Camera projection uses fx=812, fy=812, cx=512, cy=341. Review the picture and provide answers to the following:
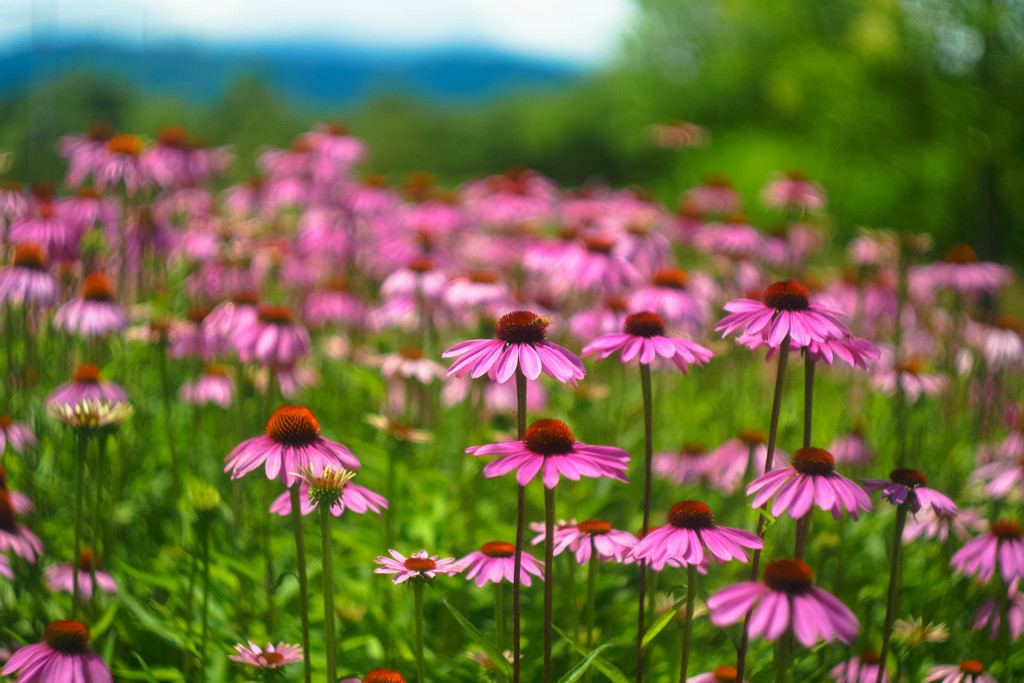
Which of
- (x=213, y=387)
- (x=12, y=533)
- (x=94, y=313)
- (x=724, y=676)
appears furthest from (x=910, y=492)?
(x=94, y=313)

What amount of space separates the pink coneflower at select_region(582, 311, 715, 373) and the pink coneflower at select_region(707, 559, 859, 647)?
606 mm

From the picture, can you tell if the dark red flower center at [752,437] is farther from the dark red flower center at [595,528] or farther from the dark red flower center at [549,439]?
the dark red flower center at [549,439]

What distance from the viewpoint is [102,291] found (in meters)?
3.27

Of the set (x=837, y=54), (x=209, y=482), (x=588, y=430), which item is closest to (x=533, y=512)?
(x=588, y=430)

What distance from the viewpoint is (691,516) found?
1.65 m

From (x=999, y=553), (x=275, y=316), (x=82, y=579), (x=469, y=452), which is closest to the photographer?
(x=469, y=452)

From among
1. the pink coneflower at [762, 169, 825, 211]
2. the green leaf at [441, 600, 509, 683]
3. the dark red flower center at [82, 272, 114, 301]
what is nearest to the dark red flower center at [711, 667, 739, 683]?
the green leaf at [441, 600, 509, 683]

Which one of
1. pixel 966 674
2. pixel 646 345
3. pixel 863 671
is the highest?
pixel 646 345

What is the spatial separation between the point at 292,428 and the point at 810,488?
3.63 feet

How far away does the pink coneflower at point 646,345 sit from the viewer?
1.87 meters

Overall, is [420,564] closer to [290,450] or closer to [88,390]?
[290,450]

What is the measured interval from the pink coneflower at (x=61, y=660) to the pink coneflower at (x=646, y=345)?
4.16 ft

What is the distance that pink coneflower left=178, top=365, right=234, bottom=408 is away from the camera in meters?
3.45

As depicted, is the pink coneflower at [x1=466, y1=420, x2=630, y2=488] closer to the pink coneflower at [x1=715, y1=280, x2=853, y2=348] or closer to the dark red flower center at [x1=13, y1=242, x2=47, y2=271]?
the pink coneflower at [x1=715, y1=280, x2=853, y2=348]
